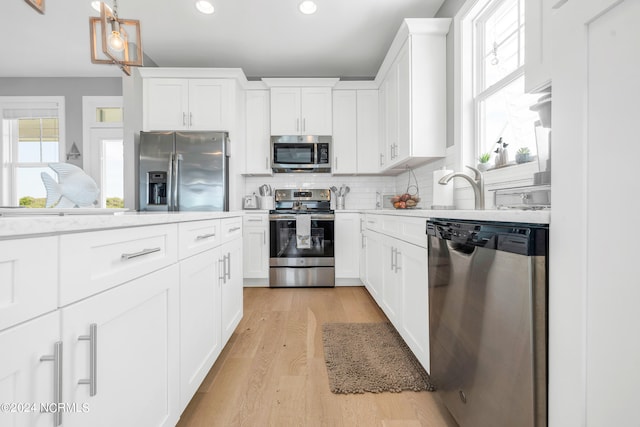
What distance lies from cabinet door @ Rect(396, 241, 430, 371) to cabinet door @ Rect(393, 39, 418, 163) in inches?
44.5

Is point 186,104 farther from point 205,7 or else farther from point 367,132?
point 367,132

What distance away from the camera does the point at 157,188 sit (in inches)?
126

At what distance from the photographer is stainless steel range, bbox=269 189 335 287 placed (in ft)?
11.0

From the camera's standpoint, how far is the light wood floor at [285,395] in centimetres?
128

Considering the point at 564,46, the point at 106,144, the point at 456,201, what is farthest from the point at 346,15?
the point at 106,144

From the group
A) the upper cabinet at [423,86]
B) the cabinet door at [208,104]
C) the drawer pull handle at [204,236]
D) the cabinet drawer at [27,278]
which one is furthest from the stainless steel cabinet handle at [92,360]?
the cabinet door at [208,104]

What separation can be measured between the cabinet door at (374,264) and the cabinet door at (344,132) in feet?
3.48

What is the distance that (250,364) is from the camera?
5.66ft

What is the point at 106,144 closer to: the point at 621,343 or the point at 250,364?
the point at 250,364

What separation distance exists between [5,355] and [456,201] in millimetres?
2399

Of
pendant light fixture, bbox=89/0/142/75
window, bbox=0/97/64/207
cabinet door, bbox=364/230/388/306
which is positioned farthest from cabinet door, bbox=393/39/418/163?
window, bbox=0/97/64/207

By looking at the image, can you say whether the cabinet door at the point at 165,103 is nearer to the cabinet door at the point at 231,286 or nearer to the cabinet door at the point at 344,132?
the cabinet door at the point at 344,132

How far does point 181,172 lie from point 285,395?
2.62 metres

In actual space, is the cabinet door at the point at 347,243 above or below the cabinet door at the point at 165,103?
below
